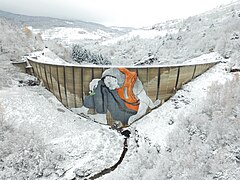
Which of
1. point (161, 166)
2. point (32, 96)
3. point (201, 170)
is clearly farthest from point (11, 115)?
point (201, 170)

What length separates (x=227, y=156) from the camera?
9.18 m

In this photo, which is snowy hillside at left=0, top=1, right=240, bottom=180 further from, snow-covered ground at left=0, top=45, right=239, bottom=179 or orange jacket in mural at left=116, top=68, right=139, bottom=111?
orange jacket in mural at left=116, top=68, right=139, bottom=111

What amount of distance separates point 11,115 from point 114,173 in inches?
432

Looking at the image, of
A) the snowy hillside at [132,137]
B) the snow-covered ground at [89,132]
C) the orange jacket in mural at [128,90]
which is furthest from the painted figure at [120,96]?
the snow-covered ground at [89,132]

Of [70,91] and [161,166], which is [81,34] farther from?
[161,166]

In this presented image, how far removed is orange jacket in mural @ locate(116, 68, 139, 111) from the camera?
1858 centimetres

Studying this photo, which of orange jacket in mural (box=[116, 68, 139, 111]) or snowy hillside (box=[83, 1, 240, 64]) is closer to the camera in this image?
orange jacket in mural (box=[116, 68, 139, 111])

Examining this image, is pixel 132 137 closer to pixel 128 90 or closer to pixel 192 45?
pixel 128 90

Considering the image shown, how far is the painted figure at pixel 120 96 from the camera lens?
18.7 m

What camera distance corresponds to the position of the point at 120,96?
18.9 m

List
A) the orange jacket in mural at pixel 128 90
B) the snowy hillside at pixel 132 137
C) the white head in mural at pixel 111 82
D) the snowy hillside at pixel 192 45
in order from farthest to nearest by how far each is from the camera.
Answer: the snowy hillside at pixel 192 45, the white head in mural at pixel 111 82, the orange jacket in mural at pixel 128 90, the snowy hillside at pixel 132 137

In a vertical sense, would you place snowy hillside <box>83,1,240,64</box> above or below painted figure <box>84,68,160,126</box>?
above

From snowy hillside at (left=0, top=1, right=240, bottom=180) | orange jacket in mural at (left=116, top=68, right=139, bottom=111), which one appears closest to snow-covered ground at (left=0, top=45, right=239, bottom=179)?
snowy hillside at (left=0, top=1, right=240, bottom=180)

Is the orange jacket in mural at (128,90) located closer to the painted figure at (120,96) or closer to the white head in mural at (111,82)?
the painted figure at (120,96)
